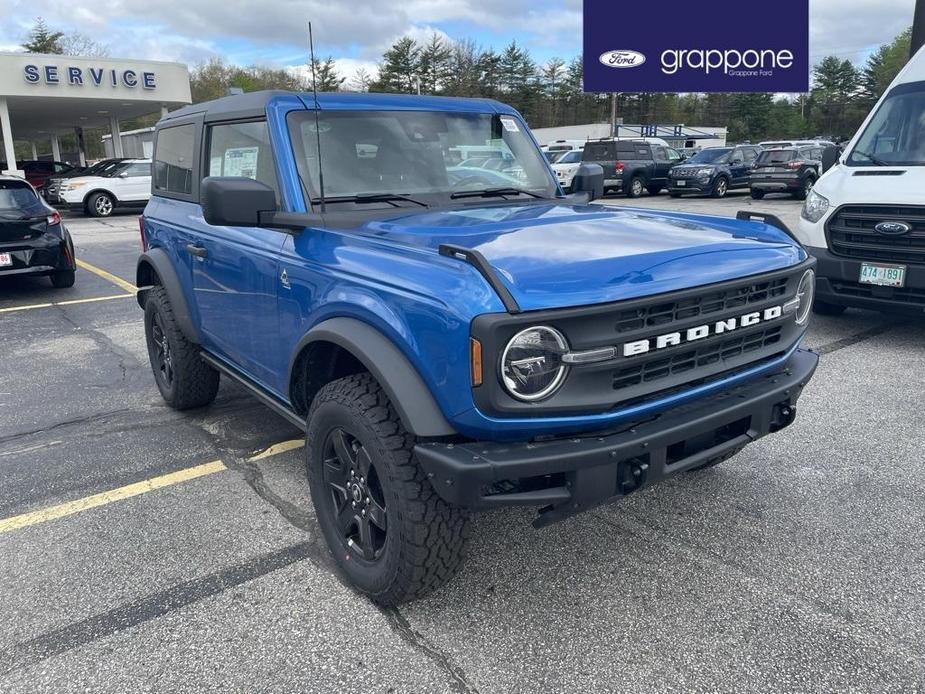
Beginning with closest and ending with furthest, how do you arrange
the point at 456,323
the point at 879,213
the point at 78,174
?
the point at 456,323 < the point at 879,213 < the point at 78,174

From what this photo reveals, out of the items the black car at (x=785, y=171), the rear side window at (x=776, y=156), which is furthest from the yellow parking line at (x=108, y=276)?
the rear side window at (x=776, y=156)

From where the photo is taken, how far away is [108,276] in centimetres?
1093

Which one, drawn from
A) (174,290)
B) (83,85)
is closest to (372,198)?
(174,290)

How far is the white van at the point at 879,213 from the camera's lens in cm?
574

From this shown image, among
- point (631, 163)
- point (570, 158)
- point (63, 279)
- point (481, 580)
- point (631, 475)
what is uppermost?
point (570, 158)

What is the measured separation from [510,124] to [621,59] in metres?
26.1

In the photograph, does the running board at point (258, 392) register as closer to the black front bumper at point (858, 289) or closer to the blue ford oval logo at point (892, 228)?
the black front bumper at point (858, 289)

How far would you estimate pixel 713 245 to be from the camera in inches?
107

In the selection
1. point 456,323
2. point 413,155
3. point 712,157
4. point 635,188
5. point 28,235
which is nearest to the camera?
point 456,323

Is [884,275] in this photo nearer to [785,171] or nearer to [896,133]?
[896,133]

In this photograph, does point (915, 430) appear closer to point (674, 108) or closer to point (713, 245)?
point (713, 245)

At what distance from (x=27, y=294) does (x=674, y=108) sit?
81.6 m

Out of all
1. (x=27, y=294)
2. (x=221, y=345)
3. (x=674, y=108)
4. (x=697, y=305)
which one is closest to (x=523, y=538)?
(x=697, y=305)

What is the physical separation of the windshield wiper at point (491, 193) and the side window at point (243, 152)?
2.88 ft
